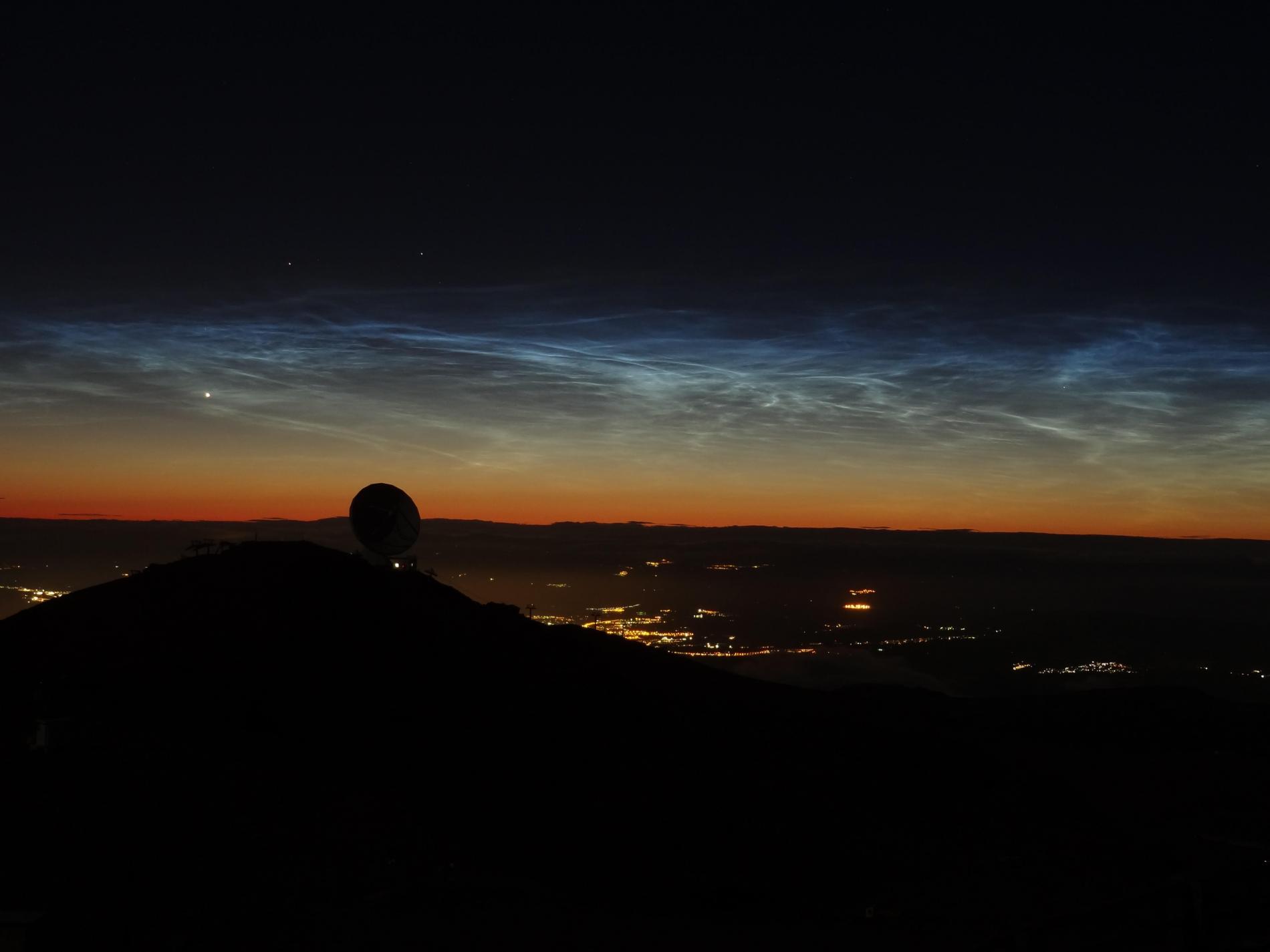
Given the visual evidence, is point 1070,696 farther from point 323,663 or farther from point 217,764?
point 217,764

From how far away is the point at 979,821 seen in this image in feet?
103

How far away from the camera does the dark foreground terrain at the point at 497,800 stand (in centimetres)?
2025

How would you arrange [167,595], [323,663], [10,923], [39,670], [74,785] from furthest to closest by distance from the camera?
[167,595]
[323,663]
[39,670]
[74,785]
[10,923]

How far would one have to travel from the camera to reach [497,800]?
2747cm

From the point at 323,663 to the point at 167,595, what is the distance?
7.89 meters

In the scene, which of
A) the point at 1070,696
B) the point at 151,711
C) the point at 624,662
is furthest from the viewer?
the point at 1070,696

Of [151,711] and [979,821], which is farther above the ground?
[151,711]

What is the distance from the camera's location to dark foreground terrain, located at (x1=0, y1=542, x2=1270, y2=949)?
2025 centimetres

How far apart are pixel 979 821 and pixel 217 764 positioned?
2361cm

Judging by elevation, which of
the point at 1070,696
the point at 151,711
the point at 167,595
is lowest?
the point at 1070,696

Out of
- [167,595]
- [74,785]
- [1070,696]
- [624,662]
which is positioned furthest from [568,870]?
[1070,696]

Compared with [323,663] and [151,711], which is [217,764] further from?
[323,663]

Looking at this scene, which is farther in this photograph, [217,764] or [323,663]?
[323,663]

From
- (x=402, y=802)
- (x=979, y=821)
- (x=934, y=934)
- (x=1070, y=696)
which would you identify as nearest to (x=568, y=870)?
(x=402, y=802)
